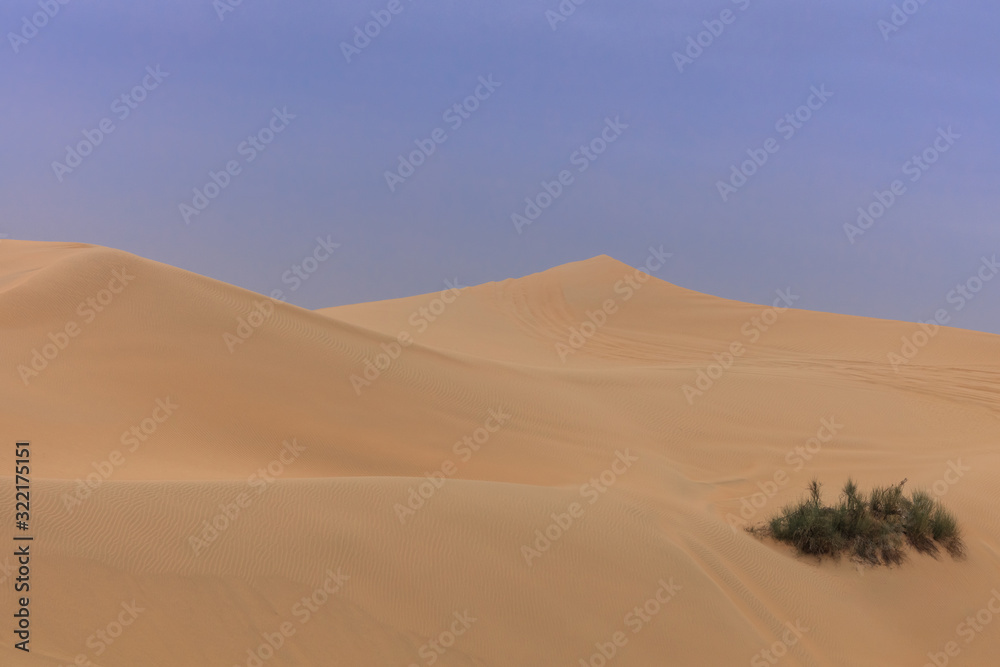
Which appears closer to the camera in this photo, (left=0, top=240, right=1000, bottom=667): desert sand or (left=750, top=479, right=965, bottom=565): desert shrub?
(left=0, top=240, right=1000, bottom=667): desert sand

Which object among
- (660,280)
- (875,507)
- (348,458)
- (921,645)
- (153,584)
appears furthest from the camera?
(660,280)

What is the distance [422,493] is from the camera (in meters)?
5.98

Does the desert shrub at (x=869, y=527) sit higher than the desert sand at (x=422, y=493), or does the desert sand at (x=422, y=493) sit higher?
the desert shrub at (x=869, y=527)

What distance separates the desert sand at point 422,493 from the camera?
182 inches

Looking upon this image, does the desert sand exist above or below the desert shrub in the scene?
below

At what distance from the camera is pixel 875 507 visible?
25.0 ft

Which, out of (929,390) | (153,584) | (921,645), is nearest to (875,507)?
(921,645)

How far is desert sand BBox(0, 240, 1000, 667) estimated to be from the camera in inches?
182

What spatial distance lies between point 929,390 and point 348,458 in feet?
38.8

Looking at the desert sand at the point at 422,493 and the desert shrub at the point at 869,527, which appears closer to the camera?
the desert sand at the point at 422,493

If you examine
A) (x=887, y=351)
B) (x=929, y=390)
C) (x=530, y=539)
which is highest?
(x=887, y=351)

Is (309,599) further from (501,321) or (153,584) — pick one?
(501,321)

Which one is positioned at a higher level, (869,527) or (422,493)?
(869,527)

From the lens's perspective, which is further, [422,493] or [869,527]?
[869,527]
